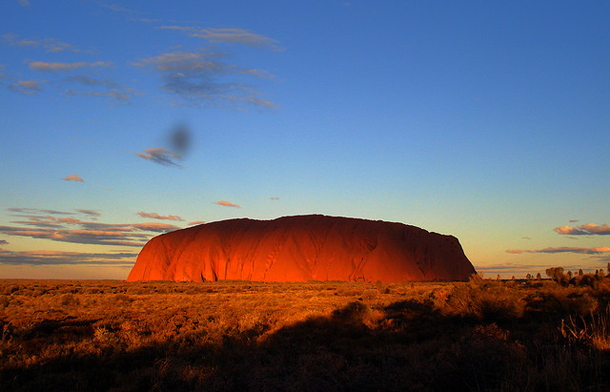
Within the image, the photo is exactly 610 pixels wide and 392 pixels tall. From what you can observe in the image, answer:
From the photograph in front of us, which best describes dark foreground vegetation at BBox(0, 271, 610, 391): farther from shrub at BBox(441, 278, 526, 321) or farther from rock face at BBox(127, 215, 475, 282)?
rock face at BBox(127, 215, 475, 282)

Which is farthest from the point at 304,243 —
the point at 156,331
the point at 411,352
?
the point at 411,352

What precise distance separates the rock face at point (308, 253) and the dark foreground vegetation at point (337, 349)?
114ft

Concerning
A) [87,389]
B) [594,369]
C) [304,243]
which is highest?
[304,243]

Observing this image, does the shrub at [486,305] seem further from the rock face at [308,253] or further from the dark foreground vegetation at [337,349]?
the rock face at [308,253]

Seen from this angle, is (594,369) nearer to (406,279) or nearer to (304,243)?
(406,279)

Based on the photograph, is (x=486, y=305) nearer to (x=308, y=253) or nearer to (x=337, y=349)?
(x=337, y=349)

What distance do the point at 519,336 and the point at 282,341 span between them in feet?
18.3

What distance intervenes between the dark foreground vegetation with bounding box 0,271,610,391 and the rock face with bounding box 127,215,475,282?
114 ft

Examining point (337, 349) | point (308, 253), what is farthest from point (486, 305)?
point (308, 253)

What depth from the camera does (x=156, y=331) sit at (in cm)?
1291

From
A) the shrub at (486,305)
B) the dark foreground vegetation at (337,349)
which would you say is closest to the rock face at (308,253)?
the dark foreground vegetation at (337,349)

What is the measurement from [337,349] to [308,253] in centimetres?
4569

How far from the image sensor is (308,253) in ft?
183

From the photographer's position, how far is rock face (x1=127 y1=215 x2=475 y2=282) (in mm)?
52750
